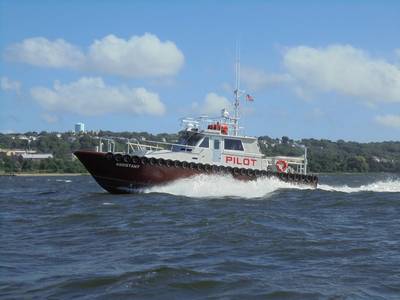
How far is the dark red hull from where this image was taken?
23.7m

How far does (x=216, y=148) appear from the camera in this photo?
1038 inches

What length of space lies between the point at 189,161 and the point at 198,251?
14233 mm

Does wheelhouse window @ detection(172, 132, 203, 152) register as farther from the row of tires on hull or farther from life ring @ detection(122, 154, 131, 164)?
life ring @ detection(122, 154, 131, 164)

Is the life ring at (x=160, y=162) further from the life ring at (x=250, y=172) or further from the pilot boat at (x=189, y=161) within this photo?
the life ring at (x=250, y=172)

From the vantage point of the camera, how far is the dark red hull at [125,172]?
77.6 ft

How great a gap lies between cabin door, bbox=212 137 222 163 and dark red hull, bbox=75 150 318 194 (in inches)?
86.9

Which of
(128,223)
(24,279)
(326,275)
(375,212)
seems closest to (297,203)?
(375,212)

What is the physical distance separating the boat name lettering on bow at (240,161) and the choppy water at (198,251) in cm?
623

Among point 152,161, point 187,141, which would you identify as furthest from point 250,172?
point 152,161

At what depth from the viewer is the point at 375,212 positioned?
19312 millimetres

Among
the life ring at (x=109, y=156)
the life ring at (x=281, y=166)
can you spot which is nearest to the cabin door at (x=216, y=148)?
the life ring at (x=281, y=166)

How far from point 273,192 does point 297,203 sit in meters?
4.56

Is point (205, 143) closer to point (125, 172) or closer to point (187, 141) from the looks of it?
point (187, 141)

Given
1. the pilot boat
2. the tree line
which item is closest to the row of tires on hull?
the pilot boat
